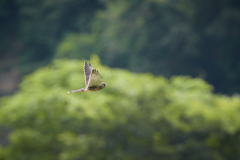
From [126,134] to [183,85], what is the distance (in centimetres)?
459

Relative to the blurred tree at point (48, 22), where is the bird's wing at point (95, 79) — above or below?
below

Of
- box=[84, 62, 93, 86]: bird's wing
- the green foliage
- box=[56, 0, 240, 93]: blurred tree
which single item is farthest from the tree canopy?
box=[84, 62, 93, 86]: bird's wing

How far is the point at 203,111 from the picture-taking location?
14.0m

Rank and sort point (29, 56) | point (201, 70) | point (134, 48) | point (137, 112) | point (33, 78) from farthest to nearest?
point (29, 56), point (134, 48), point (201, 70), point (33, 78), point (137, 112)

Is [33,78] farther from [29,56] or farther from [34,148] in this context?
[29,56]

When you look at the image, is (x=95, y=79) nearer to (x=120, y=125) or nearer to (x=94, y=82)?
(x=94, y=82)

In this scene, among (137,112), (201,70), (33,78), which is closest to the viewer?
(137,112)

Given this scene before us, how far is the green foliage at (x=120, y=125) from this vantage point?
13.2 m

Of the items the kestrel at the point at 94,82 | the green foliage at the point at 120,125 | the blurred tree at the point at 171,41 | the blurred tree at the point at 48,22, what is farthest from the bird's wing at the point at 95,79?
the blurred tree at the point at 48,22

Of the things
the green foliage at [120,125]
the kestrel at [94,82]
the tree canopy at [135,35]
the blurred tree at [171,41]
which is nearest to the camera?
the kestrel at [94,82]

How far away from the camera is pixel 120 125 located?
1314 centimetres

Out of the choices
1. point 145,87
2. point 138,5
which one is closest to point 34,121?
point 145,87

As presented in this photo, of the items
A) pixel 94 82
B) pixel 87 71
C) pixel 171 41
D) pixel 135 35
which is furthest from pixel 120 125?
pixel 135 35

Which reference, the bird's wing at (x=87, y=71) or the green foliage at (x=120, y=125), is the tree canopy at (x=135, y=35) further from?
the bird's wing at (x=87, y=71)
